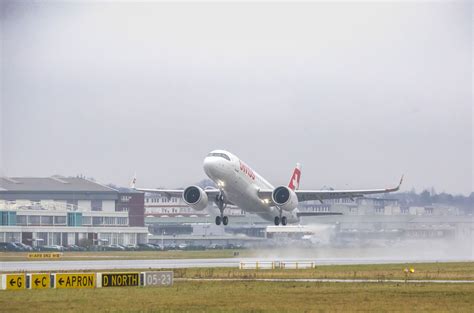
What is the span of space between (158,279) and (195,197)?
40613 mm

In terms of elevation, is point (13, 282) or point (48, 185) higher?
point (48, 185)

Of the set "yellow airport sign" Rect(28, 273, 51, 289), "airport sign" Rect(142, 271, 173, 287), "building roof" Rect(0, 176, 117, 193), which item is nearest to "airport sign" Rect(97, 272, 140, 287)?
"airport sign" Rect(142, 271, 173, 287)

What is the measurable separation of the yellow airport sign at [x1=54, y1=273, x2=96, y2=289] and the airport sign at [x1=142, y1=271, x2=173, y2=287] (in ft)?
10.6

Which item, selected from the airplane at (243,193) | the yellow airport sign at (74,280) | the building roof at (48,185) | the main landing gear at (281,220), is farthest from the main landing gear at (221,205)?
the building roof at (48,185)

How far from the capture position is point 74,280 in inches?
2169

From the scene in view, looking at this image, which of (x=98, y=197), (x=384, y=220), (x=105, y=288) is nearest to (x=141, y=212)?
(x=98, y=197)

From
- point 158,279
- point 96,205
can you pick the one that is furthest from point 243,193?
point 96,205

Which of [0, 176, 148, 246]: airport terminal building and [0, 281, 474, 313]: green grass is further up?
[0, 176, 148, 246]: airport terminal building

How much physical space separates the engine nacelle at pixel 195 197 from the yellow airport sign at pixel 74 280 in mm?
42087

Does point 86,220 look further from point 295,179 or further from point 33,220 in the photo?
point 295,179

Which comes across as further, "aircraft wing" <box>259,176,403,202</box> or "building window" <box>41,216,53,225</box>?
"building window" <box>41,216,53,225</box>

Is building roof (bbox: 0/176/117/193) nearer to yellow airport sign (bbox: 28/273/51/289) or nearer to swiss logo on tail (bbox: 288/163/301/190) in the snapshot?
swiss logo on tail (bbox: 288/163/301/190)

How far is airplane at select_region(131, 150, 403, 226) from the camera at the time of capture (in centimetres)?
8831

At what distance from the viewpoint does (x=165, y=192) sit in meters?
104
